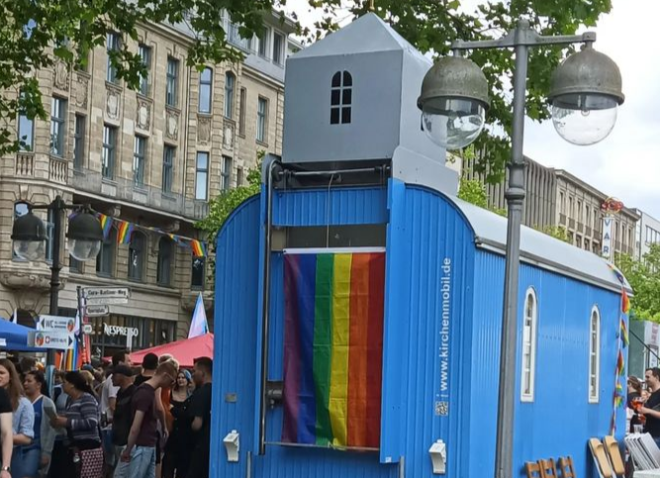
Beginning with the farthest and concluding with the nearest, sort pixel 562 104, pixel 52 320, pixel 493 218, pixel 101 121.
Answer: pixel 101 121, pixel 52 320, pixel 493 218, pixel 562 104

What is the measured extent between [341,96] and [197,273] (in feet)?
153

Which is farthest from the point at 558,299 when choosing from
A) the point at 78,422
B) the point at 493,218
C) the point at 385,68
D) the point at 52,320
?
the point at 52,320

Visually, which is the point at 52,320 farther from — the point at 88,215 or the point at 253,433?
the point at 253,433

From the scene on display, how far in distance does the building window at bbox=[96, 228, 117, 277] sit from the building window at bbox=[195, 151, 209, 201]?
5518mm

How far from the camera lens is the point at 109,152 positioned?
178ft

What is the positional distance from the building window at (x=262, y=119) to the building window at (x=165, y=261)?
7648 mm

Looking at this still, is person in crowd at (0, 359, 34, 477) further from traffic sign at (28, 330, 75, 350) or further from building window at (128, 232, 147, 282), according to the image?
building window at (128, 232, 147, 282)

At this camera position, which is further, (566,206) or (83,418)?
(566,206)

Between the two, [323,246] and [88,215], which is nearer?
[323,246]

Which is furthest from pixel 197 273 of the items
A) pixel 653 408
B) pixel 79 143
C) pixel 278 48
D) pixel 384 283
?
pixel 384 283

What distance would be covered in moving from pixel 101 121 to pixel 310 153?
39.9 metres

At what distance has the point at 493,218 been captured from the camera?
48.3 ft

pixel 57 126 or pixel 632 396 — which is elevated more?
pixel 57 126

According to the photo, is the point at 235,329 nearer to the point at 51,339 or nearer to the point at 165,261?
the point at 51,339
